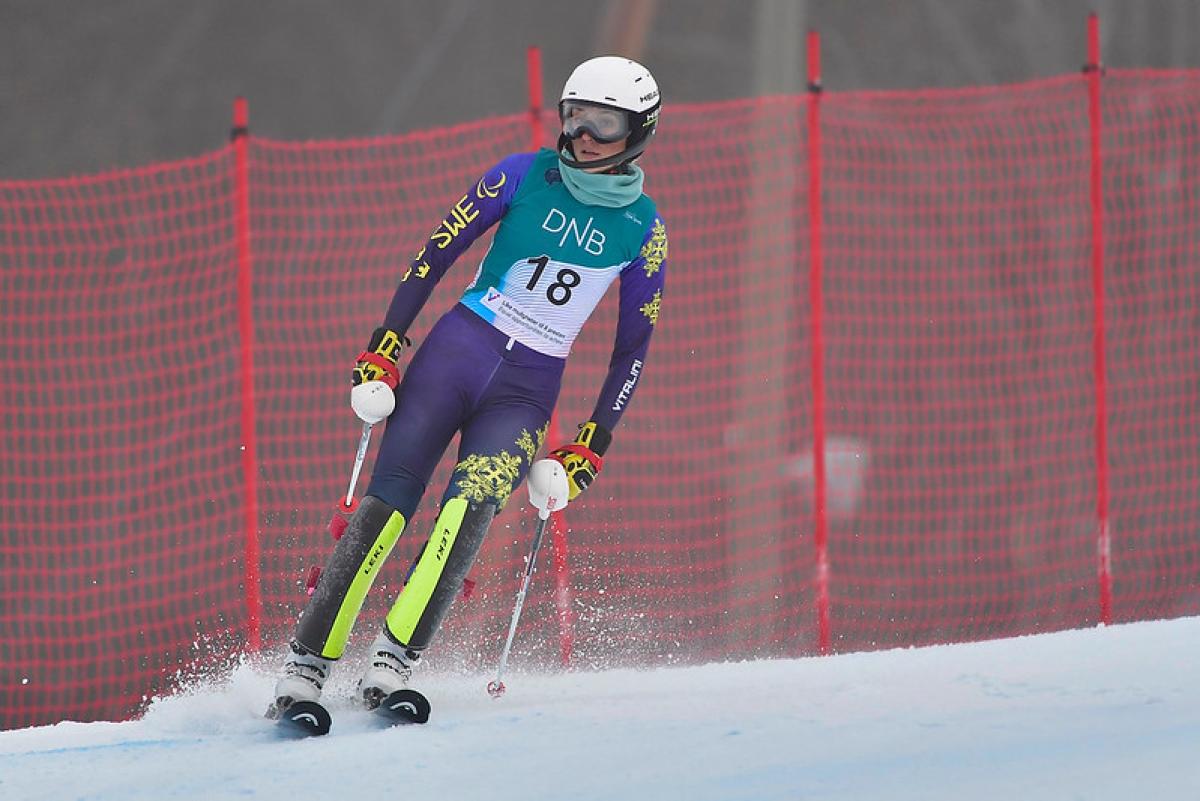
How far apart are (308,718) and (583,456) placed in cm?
99

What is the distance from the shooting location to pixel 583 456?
4.88 metres

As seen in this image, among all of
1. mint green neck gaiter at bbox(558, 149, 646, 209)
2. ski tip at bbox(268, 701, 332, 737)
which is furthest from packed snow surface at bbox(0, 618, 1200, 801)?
mint green neck gaiter at bbox(558, 149, 646, 209)

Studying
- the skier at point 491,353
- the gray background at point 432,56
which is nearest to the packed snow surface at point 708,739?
the skier at point 491,353

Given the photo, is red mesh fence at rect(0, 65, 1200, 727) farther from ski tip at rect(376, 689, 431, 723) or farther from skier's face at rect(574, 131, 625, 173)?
ski tip at rect(376, 689, 431, 723)

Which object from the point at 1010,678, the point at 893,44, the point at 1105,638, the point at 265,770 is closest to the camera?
the point at 265,770

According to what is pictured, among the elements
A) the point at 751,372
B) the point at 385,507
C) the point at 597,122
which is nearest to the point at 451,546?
the point at 385,507

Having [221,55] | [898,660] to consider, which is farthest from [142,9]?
[898,660]

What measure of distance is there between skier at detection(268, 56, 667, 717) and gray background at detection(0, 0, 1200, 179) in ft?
26.2

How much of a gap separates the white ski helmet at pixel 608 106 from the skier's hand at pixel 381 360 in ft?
2.06

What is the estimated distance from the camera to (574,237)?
476 centimetres

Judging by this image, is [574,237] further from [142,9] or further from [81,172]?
[142,9]

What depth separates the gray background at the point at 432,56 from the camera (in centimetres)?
1308

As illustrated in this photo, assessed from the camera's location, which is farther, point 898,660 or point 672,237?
point 672,237

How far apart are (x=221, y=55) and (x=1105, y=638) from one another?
10088 millimetres
